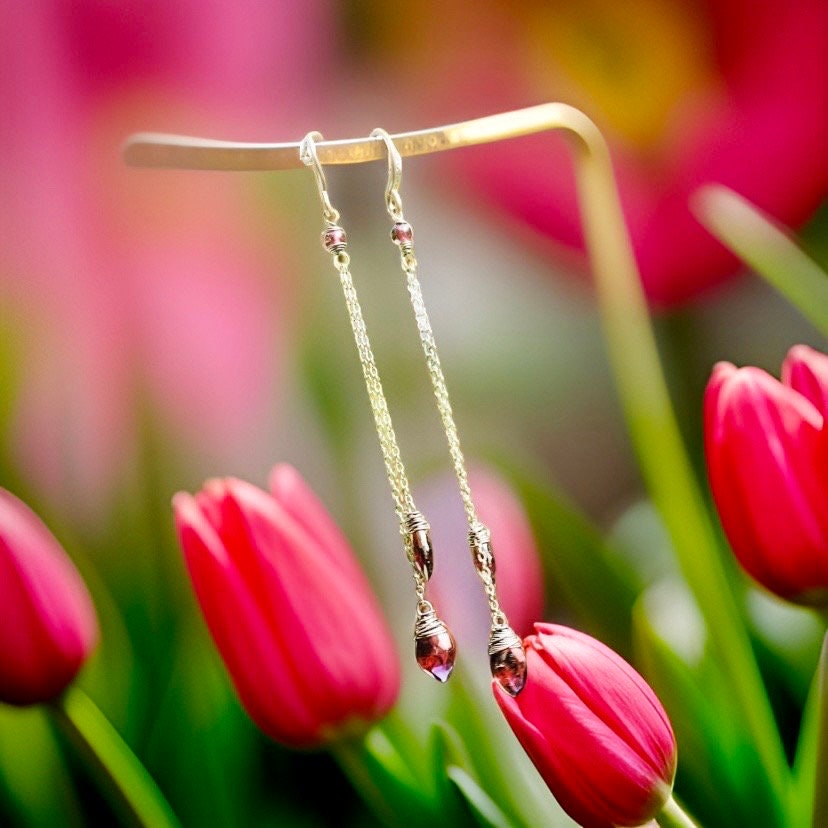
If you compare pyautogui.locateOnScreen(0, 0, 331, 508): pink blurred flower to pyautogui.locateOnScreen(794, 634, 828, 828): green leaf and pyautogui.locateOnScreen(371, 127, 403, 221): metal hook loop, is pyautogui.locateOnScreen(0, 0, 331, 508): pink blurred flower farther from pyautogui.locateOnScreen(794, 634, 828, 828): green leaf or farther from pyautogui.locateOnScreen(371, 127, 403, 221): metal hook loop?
pyautogui.locateOnScreen(794, 634, 828, 828): green leaf

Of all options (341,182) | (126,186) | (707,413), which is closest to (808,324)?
(707,413)

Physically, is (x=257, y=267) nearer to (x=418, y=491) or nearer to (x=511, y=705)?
(x=418, y=491)

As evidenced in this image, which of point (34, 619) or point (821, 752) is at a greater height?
point (34, 619)

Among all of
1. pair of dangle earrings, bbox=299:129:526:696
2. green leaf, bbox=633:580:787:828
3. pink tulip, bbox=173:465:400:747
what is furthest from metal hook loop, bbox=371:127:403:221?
green leaf, bbox=633:580:787:828

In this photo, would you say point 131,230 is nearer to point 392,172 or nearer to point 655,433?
point 392,172

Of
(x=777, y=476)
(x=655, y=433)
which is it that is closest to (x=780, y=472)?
(x=777, y=476)

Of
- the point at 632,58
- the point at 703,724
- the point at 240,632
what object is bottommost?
the point at 703,724
